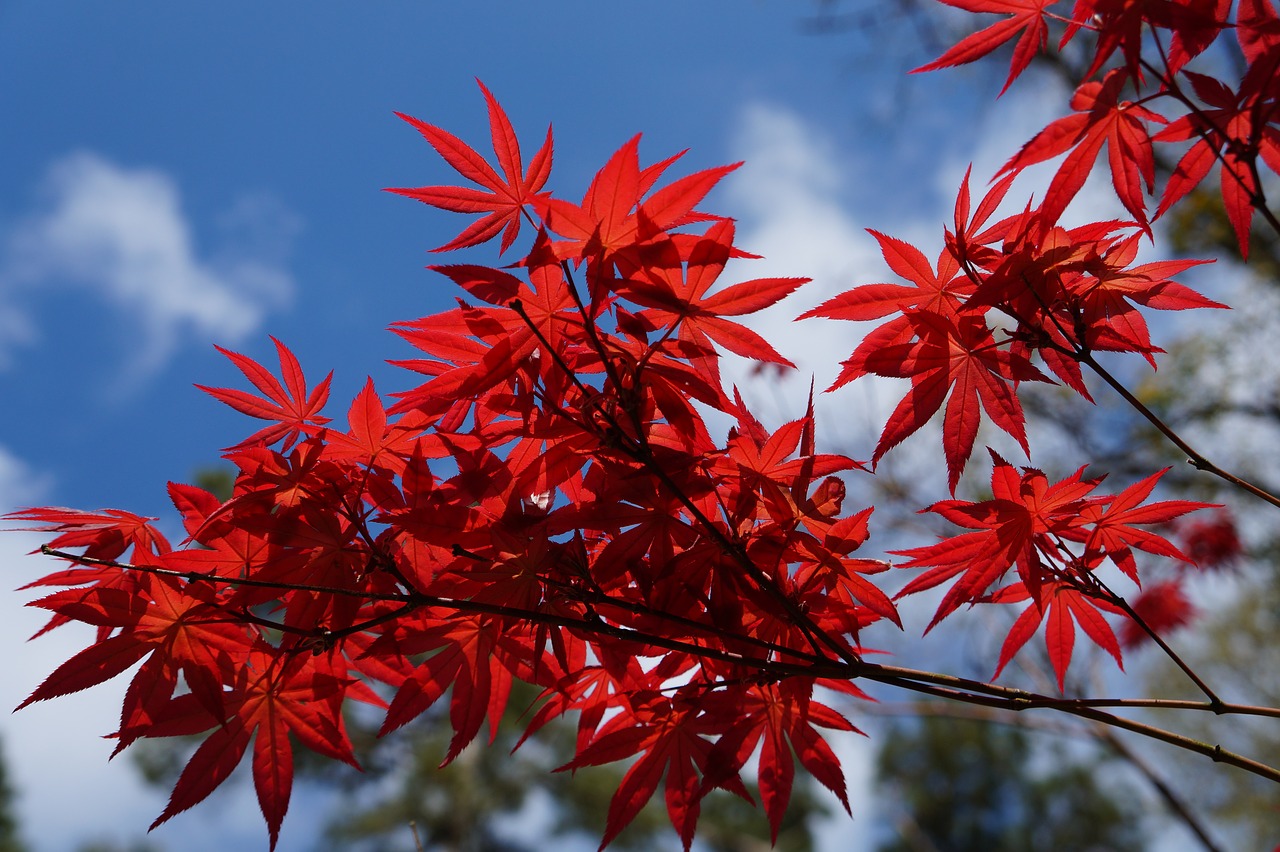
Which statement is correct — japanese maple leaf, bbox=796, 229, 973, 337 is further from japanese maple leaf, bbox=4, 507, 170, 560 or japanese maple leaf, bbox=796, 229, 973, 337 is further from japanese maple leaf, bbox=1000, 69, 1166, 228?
japanese maple leaf, bbox=4, 507, 170, 560

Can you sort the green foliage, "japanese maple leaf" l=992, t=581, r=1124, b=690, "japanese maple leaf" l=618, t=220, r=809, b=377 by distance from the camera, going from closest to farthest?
"japanese maple leaf" l=618, t=220, r=809, b=377 < "japanese maple leaf" l=992, t=581, r=1124, b=690 < the green foliage

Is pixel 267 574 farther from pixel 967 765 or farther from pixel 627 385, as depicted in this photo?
pixel 967 765

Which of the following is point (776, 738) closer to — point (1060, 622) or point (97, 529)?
point (1060, 622)

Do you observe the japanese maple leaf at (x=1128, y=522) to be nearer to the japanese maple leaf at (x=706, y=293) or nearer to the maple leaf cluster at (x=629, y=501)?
the maple leaf cluster at (x=629, y=501)

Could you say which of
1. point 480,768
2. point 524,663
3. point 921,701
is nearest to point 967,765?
point 480,768

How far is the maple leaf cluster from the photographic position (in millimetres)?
819

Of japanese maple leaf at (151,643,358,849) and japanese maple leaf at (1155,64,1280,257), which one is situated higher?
japanese maple leaf at (1155,64,1280,257)

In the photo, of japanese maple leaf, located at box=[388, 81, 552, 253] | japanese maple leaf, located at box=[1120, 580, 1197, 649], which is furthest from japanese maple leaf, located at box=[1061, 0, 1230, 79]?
japanese maple leaf, located at box=[1120, 580, 1197, 649]

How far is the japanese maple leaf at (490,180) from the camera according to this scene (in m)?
0.88

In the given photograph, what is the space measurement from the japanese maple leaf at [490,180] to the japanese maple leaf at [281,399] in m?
0.25

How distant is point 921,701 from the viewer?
3127 mm

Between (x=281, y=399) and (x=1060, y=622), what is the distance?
40.8 inches

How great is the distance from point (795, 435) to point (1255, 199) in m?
0.44

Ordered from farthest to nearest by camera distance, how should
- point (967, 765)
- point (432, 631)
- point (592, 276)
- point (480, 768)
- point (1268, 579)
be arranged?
point (967, 765) → point (480, 768) → point (1268, 579) → point (432, 631) → point (592, 276)
